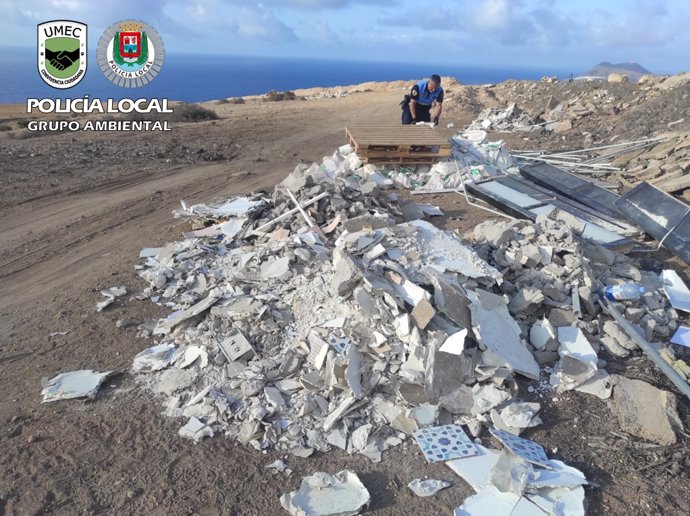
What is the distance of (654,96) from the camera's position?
637 inches

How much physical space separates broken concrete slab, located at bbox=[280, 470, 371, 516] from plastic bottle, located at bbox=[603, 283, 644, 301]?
3734 mm

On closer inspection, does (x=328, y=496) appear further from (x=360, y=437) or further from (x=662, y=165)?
(x=662, y=165)

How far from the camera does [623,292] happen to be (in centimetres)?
558

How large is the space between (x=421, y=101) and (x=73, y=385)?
30.9ft

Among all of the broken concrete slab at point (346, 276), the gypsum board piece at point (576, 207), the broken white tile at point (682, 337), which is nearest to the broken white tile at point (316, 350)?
the broken concrete slab at point (346, 276)

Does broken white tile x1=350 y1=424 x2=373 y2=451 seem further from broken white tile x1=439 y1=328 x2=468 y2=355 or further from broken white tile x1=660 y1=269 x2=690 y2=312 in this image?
broken white tile x1=660 y1=269 x2=690 y2=312

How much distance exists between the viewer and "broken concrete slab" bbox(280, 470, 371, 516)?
133 inches

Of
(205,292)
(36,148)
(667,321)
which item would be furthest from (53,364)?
(36,148)

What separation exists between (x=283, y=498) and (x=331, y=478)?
37cm

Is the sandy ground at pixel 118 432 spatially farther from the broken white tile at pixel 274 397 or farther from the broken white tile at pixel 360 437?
the broken white tile at pixel 274 397

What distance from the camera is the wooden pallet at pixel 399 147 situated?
9.48 m

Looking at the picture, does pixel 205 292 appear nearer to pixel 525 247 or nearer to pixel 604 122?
pixel 525 247

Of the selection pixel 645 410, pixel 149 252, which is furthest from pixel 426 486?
pixel 149 252

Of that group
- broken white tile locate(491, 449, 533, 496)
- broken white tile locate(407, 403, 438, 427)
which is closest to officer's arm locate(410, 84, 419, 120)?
broken white tile locate(407, 403, 438, 427)
